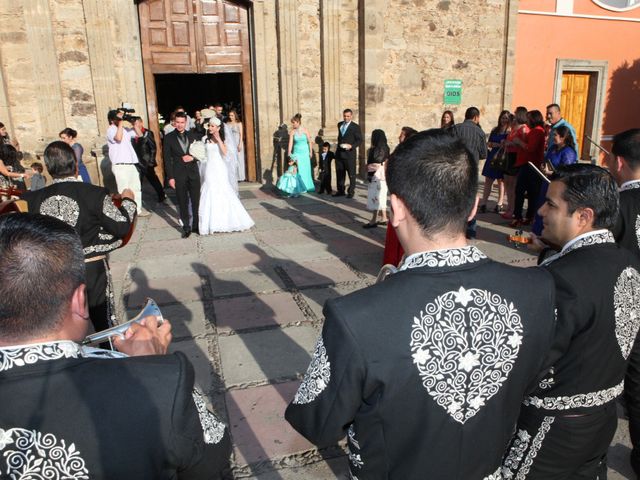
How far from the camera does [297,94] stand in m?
10.7

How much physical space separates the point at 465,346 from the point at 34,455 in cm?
102

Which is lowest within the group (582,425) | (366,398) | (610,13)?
(582,425)

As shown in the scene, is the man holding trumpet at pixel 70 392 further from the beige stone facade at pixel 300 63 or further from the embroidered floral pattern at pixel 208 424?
the beige stone facade at pixel 300 63

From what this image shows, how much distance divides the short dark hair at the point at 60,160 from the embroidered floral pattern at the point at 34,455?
104 inches

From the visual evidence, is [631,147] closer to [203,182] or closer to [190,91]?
[203,182]

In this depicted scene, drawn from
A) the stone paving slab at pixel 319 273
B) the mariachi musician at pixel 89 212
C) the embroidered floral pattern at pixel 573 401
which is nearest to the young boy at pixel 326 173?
the stone paving slab at pixel 319 273

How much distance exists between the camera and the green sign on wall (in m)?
11.7

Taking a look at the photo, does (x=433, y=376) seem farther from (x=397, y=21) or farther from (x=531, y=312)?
(x=397, y=21)

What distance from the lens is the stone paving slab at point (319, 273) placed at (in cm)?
533

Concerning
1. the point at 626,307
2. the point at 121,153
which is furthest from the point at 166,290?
the point at 626,307

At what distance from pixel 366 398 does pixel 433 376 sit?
0.18 meters

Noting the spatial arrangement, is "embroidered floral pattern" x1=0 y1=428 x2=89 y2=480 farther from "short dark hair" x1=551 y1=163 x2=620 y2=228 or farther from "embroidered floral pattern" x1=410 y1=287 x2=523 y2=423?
"short dark hair" x1=551 y1=163 x2=620 y2=228

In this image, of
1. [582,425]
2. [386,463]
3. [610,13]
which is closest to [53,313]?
[386,463]

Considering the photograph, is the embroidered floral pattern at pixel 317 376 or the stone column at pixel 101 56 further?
the stone column at pixel 101 56
